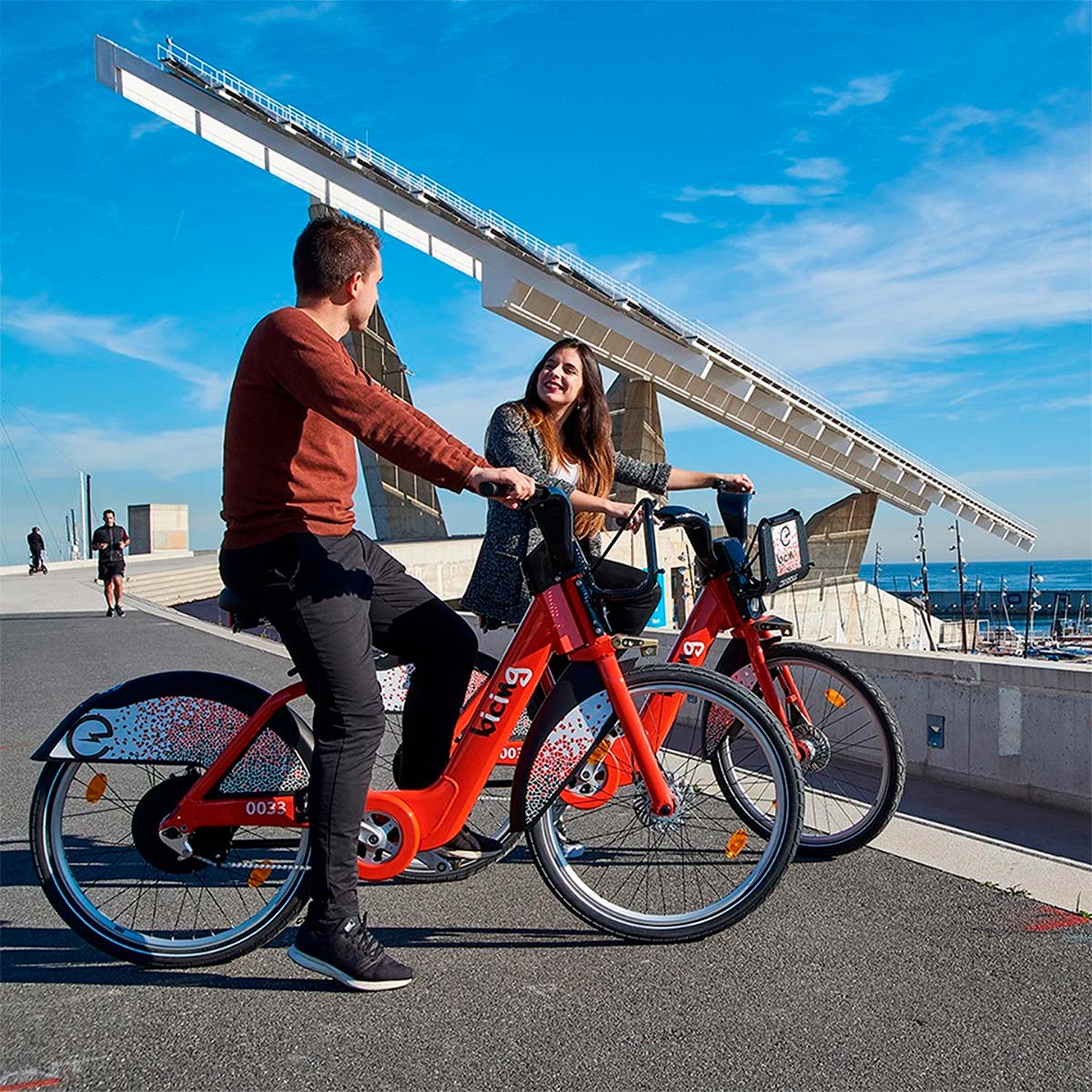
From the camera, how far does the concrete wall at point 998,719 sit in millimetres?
4691

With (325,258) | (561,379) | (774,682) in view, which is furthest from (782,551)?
(325,258)

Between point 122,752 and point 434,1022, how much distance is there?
1.20 metres

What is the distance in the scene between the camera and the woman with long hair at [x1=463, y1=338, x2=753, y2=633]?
3.87 metres

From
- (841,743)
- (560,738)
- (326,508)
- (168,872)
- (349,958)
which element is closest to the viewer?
(349,958)

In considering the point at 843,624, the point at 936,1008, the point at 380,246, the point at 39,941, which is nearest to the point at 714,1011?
the point at 936,1008

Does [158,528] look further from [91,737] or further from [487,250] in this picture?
[91,737]

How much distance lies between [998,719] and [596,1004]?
310 cm

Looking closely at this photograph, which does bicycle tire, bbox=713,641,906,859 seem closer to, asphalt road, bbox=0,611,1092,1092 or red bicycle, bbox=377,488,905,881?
red bicycle, bbox=377,488,905,881

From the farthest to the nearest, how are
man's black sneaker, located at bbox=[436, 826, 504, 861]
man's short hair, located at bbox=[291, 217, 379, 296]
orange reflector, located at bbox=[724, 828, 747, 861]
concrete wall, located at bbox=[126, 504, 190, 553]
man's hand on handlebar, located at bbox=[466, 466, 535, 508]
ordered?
concrete wall, located at bbox=[126, 504, 190, 553] → orange reflector, located at bbox=[724, 828, 747, 861] → man's black sneaker, located at bbox=[436, 826, 504, 861] → man's short hair, located at bbox=[291, 217, 379, 296] → man's hand on handlebar, located at bbox=[466, 466, 535, 508]

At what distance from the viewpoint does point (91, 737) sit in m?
3.08

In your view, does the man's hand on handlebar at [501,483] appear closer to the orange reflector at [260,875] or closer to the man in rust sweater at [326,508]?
the man in rust sweater at [326,508]

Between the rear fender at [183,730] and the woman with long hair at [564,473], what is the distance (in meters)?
0.96

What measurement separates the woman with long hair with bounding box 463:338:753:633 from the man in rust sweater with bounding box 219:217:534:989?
92cm

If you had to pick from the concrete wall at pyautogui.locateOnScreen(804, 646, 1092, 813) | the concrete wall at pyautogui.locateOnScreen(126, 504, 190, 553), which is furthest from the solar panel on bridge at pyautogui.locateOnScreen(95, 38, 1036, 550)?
the concrete wall at pyautogui.locateOnScreen(804, 646, 1092, 813)
